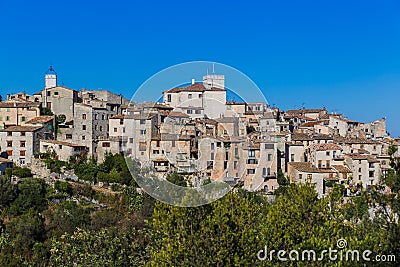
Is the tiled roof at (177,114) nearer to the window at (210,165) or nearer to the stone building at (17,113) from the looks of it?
the window at (210,165)

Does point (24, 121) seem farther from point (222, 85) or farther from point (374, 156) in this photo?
point (222, 85)

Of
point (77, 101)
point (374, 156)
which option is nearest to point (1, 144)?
point (77, 101)

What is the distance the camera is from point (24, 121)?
33.8 m

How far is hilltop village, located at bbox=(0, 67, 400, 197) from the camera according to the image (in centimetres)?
823

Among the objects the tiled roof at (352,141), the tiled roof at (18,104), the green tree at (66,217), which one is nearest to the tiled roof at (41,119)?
the tiled roof at (18,104)

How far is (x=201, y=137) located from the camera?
9.28m

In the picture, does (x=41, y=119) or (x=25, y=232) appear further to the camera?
(x=41, y=119)

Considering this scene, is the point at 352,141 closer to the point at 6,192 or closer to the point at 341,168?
the point at 341,168

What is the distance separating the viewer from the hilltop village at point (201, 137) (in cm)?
823

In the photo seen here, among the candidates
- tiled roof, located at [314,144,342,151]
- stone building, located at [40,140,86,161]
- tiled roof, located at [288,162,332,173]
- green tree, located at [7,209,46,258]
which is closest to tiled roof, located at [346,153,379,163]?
tiled roof, located at [314,144,342,151]

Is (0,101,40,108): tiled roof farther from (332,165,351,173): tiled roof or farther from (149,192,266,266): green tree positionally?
(149,192,266,266): green tree

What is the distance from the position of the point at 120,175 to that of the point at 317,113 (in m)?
25.3

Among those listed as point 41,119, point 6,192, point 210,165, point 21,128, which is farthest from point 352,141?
point 210,165

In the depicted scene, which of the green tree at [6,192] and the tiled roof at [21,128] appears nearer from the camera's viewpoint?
the green tree at [6,192]
